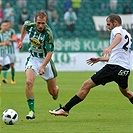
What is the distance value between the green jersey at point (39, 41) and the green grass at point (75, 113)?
4.19 ft

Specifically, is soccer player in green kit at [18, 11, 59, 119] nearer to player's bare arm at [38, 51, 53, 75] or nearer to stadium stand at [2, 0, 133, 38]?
player's bare arm at [38, 51, 53, 75]

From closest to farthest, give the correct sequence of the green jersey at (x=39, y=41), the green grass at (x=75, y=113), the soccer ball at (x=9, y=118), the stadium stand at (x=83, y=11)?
the green grass at (x=75, y=113), the soccer ball at (x=9, y=118), the green jersey at (x=39, y=41), the stadium stand at (x=83, y=11)

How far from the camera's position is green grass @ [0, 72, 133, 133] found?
30.8 ft

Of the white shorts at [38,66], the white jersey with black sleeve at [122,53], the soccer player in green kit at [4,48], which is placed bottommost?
the soccer player in green kit at [4,48]

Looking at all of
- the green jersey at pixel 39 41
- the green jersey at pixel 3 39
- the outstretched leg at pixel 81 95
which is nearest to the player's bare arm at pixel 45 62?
the green jersey at pixel 39 41

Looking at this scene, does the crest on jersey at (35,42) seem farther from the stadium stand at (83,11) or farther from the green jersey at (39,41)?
the stadium stand at (83,11)

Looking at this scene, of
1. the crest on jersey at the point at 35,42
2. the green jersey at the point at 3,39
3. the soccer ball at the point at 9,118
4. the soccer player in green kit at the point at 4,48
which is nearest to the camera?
the soccer ball at the point at 9,118

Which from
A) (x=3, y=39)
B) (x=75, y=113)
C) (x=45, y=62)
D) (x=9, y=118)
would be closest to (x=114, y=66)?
(x=45, y=62)

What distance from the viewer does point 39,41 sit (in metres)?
11.3

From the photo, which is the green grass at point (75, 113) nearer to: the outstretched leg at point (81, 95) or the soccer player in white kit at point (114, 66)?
the outstretched leg at point (81, 95)

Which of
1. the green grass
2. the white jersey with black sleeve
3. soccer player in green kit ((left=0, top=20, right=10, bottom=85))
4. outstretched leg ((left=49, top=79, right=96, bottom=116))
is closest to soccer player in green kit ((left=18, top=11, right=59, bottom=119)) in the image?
outstretched leg ((left=49, top=79, right=96, bottom=116))

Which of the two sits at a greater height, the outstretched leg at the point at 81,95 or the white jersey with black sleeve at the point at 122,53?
the white jersey with black sleeve at the point at 122,53

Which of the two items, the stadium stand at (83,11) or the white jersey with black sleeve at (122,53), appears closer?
the white jersey with black sleeve at (122,53)

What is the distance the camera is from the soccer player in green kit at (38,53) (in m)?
10.8
